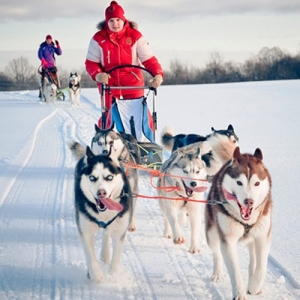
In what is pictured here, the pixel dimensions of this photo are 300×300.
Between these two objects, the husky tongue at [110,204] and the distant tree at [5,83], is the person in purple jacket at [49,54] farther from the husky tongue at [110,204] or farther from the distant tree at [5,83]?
the distant tree at [5,83]

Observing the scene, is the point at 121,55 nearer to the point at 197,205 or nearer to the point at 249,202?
the point at 197,205

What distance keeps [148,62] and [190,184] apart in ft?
6.20

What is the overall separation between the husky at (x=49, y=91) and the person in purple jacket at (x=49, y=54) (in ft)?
0.81

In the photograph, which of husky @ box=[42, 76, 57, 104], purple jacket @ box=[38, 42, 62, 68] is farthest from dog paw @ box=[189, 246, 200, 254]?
purple jacket @ box=[38, 42, 62, 68]

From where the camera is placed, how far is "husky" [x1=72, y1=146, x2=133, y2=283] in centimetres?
264

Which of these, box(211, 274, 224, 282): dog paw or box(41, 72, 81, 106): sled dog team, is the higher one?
box(41, 72, 81, 106): sled dog team

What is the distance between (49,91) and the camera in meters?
13.4

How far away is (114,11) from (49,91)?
944 cm

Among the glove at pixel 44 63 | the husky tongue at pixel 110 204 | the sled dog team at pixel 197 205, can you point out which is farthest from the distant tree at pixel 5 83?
the husky tongue at pixel 110 204

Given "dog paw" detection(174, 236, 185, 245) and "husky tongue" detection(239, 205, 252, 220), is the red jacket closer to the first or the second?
"dog paw" detection(174, 236, 185, 245)

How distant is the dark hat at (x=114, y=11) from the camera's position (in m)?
4.37

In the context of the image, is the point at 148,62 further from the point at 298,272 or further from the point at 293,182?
the point at 298,272

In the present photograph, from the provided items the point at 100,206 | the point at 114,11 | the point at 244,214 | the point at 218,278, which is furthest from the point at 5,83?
the point at 244,214

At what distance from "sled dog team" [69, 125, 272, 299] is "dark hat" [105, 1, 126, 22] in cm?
161
